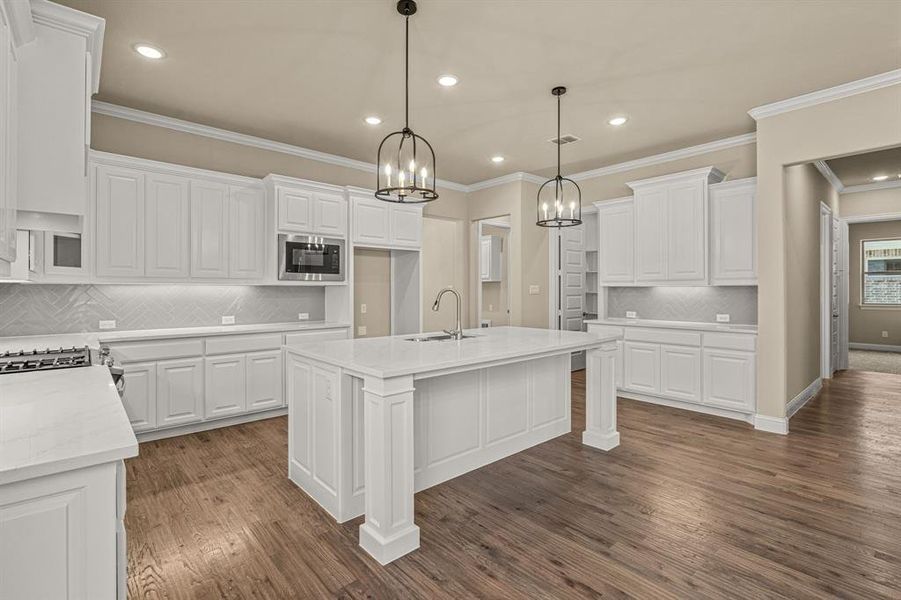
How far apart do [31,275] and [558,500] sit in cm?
400

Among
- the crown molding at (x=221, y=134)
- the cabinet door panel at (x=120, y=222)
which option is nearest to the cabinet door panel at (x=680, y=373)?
the crown molding at (x=221, y=134)

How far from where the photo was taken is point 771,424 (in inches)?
161

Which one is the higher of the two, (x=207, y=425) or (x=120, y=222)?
(x=120, y=222)

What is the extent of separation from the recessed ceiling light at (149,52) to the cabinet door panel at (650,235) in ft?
15.2

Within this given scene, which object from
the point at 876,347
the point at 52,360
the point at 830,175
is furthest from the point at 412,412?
the point at 876,347

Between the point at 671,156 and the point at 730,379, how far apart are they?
8.36ft

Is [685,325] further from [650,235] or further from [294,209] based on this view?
[294,209]

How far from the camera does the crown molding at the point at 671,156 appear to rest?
187 inches

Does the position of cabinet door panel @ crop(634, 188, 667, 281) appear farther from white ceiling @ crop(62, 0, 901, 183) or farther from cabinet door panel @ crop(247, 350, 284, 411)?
cabinet door panel @ crop(247, 350, 284, 411)

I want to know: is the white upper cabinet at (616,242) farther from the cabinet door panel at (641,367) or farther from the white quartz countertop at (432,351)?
the white quartz countertop at (432,351)

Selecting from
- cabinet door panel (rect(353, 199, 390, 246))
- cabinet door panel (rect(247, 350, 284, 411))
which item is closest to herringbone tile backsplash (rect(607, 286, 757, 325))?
cabinet door panel (rect(353, 199, 390, 246))

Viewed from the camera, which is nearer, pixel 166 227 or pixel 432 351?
pixel 432 351

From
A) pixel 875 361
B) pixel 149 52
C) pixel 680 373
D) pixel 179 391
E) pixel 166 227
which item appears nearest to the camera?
pixel 149 52

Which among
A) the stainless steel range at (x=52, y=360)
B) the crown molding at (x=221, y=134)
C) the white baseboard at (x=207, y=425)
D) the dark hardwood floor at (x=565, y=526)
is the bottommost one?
the dark hardwood floor at (x=565, y=526)
